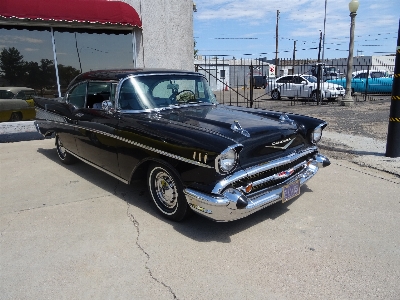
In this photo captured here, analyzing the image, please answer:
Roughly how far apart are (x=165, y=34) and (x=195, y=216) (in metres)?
7.41

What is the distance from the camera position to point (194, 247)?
3.15 m

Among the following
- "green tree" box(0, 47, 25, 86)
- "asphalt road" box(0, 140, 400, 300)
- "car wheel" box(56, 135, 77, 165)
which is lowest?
"asphalt road" box(0, 140, 400, 300)

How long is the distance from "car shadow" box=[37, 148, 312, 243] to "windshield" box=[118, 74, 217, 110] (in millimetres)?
998

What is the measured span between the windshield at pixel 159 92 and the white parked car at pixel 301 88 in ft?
43.1

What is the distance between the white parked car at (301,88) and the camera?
16.7 m

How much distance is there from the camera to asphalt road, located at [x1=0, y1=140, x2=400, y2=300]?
8.46 feet

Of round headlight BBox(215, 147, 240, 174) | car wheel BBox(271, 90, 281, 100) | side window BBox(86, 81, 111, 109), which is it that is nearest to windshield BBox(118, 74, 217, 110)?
side window BBox(86, 81, 111, 109)

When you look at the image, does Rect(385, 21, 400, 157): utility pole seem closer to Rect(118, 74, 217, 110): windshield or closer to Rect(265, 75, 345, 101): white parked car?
Rect(118, 74, 217, 110): windshield

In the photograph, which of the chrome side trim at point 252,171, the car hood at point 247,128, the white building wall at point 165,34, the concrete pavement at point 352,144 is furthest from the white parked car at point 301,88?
the chrome side trim at point 252,171

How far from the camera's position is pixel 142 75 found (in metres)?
4.18

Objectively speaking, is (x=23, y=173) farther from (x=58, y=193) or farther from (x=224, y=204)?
(x=224, y=204)

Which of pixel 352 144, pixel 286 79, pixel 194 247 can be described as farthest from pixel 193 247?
pixel 286 79

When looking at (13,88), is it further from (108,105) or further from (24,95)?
(108,105)

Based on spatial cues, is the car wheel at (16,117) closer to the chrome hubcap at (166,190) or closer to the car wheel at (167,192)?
the car wheel at (167,192)
